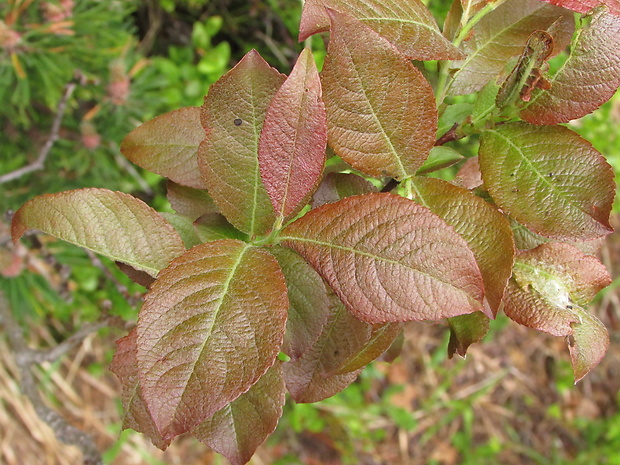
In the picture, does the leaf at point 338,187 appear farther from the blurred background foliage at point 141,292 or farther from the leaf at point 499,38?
the blurred background foliage at point 141,292

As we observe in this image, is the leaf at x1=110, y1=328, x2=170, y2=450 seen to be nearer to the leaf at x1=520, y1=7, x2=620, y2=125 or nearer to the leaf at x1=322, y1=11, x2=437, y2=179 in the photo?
the leaf at x1=322, y1=11, x2=437, y2=179

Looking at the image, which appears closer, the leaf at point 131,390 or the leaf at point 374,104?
the leaf at point 374,104

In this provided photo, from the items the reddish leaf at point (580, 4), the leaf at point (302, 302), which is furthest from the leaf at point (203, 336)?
the reddish leaf at point (580, 4)

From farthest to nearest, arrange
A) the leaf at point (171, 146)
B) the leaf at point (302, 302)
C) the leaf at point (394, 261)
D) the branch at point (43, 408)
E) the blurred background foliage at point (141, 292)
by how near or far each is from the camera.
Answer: the blurred background foliage at point (141, 292), the branch at point (43, 408), the leaf at point (171, 146), the leaf at point (302, 302), the leaf at point (394, 261)

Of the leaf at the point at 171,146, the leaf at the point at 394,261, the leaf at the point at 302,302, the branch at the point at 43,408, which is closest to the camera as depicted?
the leaf at the point at 394,261

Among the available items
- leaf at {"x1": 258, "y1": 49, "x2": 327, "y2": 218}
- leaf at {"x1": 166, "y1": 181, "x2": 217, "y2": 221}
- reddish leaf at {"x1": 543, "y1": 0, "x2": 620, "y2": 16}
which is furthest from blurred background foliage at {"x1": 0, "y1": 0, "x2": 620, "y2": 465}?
reddish leaf at {"x1": 543, "y1": 0, "x2": 620, "y2": 16}

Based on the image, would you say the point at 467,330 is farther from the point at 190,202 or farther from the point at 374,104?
the point at 190,202

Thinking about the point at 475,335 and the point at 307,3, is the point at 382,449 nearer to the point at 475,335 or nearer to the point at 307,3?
the point at 475,335
